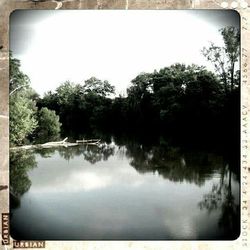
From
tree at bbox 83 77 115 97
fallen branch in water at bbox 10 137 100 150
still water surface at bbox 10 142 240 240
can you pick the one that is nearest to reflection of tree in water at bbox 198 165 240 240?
still water surface at bbox 10 142 240 240

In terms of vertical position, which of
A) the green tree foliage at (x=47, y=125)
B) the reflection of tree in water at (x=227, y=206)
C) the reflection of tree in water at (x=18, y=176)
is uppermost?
the green tree foliage at (x=47, y=125)

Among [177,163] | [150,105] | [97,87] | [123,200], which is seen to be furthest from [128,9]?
[123,200]

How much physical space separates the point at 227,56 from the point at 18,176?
1630 millimetres

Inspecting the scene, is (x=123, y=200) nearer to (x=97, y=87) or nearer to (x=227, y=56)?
(x=97, y=87)

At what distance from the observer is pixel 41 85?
11.8 feet

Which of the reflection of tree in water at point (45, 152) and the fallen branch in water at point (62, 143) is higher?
the fallen branch in water at point (62, 143)

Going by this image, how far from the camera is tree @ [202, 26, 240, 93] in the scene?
3.54 metres

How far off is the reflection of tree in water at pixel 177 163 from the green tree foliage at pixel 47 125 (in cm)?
55

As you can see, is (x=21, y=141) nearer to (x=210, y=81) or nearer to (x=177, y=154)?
(x=177, y=154)

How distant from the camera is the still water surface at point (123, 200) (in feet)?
11.6

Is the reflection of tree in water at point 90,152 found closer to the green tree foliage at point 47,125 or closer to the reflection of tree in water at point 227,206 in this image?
the green tree foliage at point 47,125

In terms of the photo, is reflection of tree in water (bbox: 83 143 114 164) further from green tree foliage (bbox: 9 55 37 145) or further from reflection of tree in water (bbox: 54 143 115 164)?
green tree foliage (bbox: 9 55 37 145)

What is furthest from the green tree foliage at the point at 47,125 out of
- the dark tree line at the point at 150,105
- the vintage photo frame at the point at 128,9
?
the vintage photo frame at the point at 128,9

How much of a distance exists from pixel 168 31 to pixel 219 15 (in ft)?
1.17
